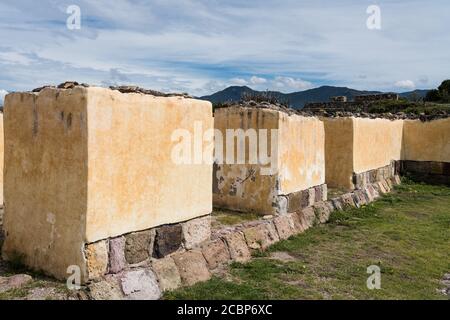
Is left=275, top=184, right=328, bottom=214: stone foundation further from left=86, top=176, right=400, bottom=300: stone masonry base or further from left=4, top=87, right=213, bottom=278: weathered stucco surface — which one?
left=4, top=87, right=213, bottom=278: weathered stucco surface

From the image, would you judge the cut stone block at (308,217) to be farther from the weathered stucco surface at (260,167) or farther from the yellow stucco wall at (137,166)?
the yellow stucco wall at (137,166)

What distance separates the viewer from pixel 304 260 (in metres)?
5.29

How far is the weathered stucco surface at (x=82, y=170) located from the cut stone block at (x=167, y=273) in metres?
0.35

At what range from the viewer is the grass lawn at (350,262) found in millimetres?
4227

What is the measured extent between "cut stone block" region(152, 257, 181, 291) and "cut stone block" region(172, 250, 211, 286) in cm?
6

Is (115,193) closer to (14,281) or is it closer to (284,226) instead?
(14,281)

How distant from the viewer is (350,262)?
5305 mm

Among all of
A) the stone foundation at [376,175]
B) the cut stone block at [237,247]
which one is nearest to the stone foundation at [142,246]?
the cut stone block at [237,247]

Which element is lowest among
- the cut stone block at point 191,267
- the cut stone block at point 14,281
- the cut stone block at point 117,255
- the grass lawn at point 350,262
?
the grass lawn at point 350,262

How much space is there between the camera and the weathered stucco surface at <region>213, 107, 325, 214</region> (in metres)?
6.11

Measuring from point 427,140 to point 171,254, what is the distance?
32.8ft

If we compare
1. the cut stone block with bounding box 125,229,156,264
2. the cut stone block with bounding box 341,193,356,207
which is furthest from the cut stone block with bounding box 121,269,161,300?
the cut stone block with bounding box 341,193,356,207
